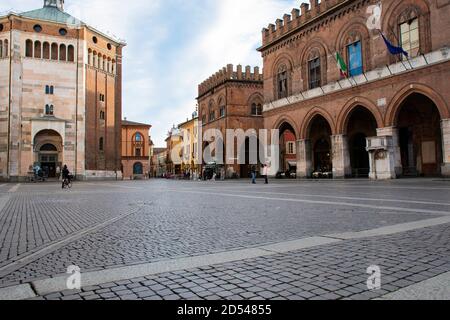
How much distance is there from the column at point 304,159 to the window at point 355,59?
310 inches

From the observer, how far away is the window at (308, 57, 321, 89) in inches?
1305

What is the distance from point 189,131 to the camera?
74.3 m

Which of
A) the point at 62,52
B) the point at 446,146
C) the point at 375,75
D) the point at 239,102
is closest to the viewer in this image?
the point at 446,146

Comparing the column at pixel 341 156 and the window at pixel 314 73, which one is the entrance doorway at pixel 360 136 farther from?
the window at pixel 314 73

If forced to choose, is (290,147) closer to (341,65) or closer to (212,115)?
(212,115)

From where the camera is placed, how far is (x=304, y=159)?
34250 millimetres

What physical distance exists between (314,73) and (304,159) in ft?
26.8

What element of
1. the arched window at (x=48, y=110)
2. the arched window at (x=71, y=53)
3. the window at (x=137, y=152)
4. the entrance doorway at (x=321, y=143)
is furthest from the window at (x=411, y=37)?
the window at (x=137, y=152)

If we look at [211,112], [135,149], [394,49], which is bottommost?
[135,149]

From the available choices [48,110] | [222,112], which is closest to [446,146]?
[222,112]

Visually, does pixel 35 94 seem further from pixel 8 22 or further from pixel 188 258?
pixel 188 258

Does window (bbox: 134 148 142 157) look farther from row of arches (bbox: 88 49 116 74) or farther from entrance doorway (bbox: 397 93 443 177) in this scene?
entrance doorway (bbox: 397 93 443 177)
